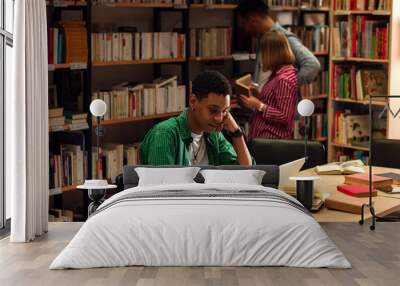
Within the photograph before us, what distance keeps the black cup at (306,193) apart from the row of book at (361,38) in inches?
151

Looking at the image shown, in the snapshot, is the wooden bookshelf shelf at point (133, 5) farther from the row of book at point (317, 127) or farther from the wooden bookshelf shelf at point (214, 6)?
the row of book at point (317, 127)

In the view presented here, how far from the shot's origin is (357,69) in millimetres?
9172

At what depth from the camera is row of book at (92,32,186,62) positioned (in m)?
7.15

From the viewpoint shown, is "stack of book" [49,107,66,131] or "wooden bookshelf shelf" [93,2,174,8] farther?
"wooden bookshelf shelf" [93,2,174,8]

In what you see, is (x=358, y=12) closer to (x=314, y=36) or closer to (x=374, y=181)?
(x=314, y=36)

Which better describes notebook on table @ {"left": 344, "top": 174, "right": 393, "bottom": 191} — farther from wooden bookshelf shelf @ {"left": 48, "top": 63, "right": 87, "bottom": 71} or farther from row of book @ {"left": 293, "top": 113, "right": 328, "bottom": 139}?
row of book @ {"left": 293, "top": 113, "right": 328, "bottom": 139}

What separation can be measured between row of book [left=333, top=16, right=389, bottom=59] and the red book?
3.41 m

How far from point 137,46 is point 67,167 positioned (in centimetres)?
129

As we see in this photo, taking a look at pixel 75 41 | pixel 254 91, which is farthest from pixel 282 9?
pixel 75 41

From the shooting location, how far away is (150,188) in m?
5.03

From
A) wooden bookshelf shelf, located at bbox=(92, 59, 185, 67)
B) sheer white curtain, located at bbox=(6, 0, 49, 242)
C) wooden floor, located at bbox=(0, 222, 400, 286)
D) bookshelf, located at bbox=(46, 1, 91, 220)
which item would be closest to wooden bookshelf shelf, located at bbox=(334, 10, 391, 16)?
wooden bookshelf shelf, located at bbox=(92, 59, 185, 67)

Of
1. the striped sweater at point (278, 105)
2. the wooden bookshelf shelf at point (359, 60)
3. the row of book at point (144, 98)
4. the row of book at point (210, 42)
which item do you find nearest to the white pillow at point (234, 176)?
the striped sweater at point (278, 105)

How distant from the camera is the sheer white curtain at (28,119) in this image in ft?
16.9

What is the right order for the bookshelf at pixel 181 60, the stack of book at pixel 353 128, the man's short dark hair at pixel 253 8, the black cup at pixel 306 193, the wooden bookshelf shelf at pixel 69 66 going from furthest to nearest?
the stack of book at pixel 353 128
the man's short dark hair at pixel 253 8
the bookshelf at pixel 181 60
the wooden bookshelf shelf at pixel 69 66
the black cup at pixel 306 193
